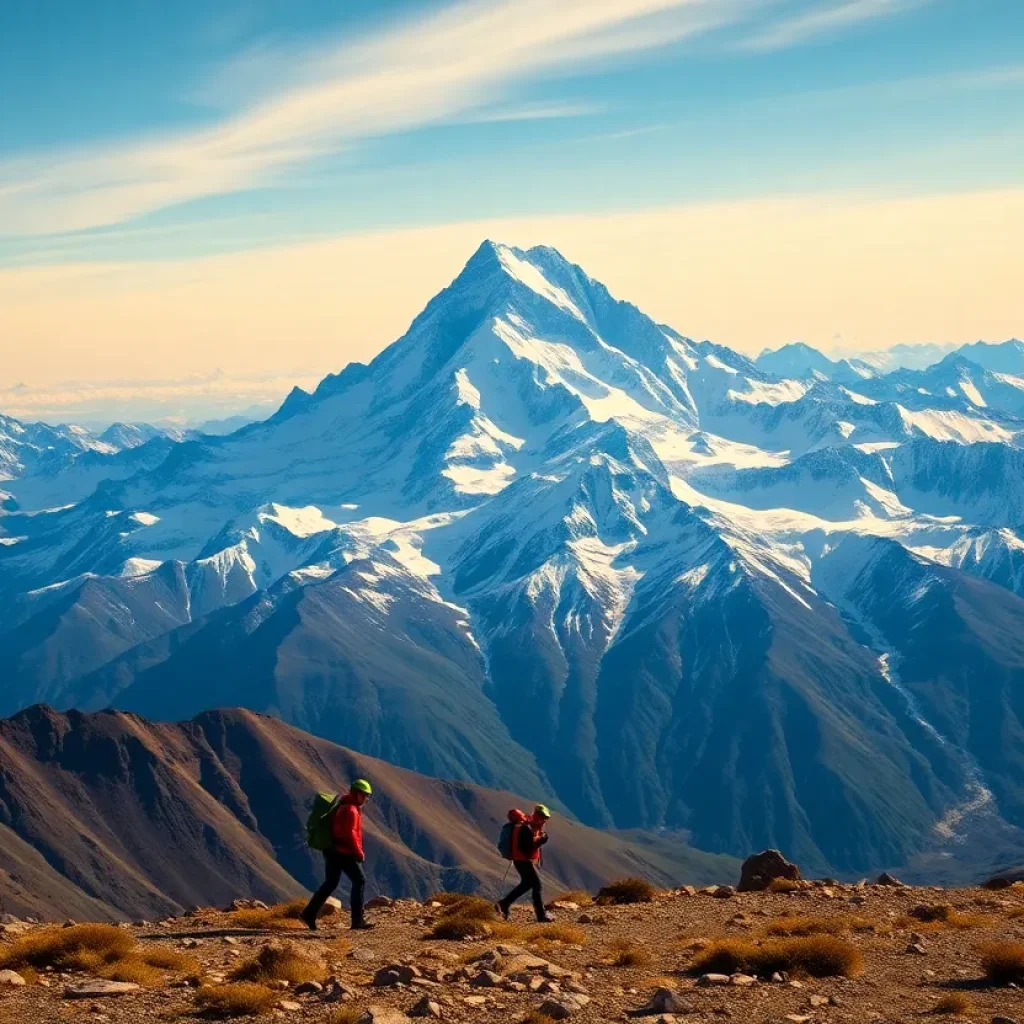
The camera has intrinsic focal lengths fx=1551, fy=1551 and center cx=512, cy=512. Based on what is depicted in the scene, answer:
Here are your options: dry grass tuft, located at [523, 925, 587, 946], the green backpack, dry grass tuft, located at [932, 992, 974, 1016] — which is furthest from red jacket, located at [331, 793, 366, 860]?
dry grass tuft, located at [932, 992, 974, 1016]

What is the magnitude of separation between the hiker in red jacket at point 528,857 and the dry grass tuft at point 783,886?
10907 mm

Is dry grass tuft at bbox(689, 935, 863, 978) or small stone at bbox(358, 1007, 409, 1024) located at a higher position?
small stone at bbox(358, 1007, 409, 1024)

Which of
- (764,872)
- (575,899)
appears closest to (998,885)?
(764,872)

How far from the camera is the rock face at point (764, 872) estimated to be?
2443 inches

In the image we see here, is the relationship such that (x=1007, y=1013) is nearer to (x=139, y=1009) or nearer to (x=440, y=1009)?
(x=440, y=1009)

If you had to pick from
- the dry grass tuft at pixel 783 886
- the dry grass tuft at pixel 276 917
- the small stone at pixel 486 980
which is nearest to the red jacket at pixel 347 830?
the dry grass tuft at pixel 276 917

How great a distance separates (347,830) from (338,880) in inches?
63.2

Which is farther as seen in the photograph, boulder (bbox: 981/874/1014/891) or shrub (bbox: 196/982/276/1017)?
boulder (bbox: 981/874/1014/891)

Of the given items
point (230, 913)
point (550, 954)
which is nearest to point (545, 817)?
point (550, 954)

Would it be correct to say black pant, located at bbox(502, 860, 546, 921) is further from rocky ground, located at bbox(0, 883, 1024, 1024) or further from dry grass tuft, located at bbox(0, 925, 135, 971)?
dry grass tuft, located at bbox(0, 925, 135, 971)

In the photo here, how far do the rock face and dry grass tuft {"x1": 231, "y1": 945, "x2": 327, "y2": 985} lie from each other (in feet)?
85.7

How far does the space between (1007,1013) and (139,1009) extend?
19.9 metres

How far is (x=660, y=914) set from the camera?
2058 inches

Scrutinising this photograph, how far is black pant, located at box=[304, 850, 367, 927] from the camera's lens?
46.9 metres
